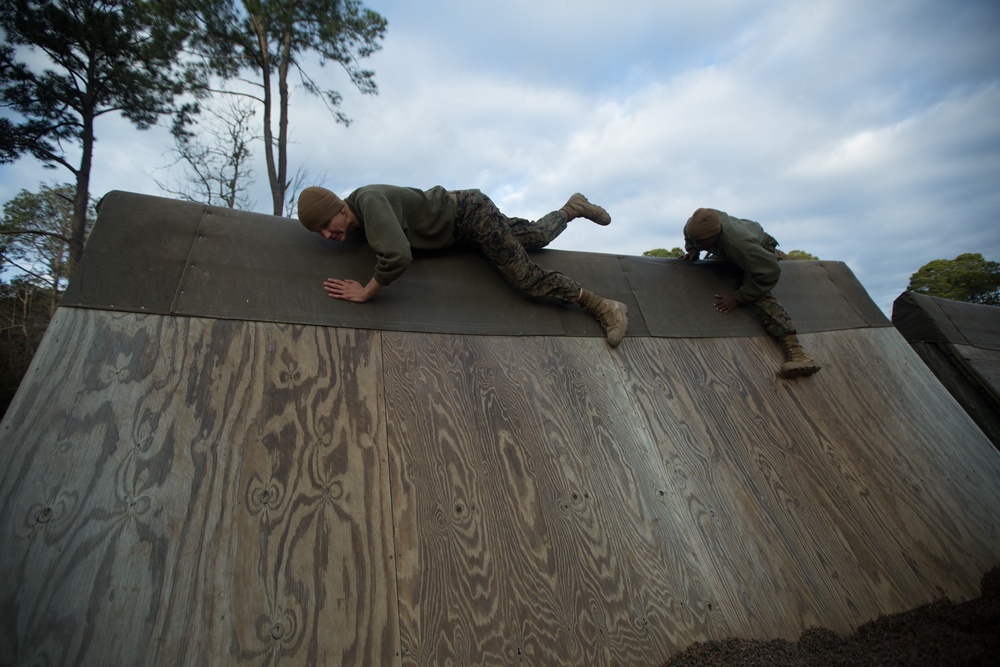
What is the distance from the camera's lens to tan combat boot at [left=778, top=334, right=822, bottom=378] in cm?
312

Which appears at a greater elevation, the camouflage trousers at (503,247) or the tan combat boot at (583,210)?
the tan combat boot at (583,210)

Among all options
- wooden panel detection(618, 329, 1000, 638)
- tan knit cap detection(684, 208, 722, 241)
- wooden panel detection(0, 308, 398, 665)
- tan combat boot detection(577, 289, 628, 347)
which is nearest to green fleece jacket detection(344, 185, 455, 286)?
wooden panel detection(0, 308, 398, 665)

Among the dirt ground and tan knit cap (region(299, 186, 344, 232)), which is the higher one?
tan knit cap (region(299, 186, 344, 232))

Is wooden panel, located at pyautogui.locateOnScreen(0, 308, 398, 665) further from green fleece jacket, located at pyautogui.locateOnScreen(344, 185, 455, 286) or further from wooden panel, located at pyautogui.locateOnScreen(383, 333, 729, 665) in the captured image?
green fleece jacket, located at pyautogui.locateOnScreen(344, 185, 455, 286)

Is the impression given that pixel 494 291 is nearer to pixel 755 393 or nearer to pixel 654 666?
pixel 755 393

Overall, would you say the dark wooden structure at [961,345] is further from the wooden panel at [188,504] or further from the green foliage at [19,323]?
the green foliage at [19,323]

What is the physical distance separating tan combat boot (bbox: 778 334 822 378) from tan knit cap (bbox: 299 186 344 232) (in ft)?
10.7

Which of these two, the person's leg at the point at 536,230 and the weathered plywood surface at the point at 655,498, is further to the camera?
the person's leg at the point at 536,230

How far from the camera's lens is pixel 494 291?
9.82 feet

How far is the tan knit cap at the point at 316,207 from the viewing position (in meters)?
2.53

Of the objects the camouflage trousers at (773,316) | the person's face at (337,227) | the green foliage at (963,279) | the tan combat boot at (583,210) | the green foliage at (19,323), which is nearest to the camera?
the person's face at (337,227)

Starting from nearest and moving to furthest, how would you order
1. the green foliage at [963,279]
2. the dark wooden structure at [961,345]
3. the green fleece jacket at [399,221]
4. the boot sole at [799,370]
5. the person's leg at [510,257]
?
the green fleece jacket at [399,221]
the person's leg at [510,257]
the boot sole at [799,370]
the dark wooden structure at [961,345]
the green foliage at [963,279]

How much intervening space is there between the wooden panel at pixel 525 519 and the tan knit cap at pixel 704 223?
5.68 ft

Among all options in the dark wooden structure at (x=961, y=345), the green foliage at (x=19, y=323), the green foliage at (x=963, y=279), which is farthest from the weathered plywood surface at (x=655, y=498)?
the green foliage at (x=963, y=279)
